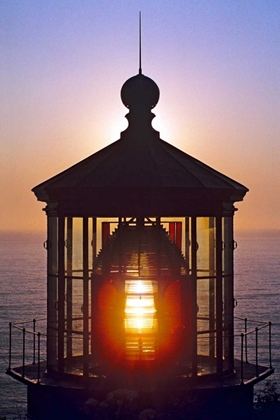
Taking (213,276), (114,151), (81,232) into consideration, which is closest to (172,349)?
(213,276)

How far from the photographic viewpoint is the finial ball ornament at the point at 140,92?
10586mm

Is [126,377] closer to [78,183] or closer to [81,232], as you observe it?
[81,232]

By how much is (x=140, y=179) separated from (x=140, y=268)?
3.48 feet

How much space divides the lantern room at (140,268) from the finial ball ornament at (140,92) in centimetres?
93

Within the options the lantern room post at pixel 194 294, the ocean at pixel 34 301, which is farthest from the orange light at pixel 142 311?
the ocean at pixel 34 301

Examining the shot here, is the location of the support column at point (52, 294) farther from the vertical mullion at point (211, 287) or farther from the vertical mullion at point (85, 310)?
the vertical mullion at point (211, 287)

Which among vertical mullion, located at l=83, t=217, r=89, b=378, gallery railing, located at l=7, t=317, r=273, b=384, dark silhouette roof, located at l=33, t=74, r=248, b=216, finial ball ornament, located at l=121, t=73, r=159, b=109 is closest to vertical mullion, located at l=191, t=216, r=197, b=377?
dark silhouette roof, located at l=33, t=74, r=248, b=216

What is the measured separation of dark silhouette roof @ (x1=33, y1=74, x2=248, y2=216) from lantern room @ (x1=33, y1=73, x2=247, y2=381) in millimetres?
15

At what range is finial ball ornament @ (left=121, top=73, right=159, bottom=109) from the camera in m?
10.6

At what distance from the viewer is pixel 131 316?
949 centimetres

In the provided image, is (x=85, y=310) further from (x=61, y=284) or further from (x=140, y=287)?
(x=140, y=287)

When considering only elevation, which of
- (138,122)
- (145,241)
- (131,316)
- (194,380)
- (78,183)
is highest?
(138,122)

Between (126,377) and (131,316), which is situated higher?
(131,316)

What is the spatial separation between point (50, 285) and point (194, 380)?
2160 mm
